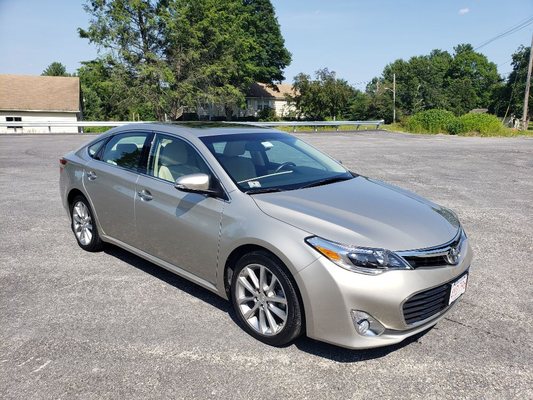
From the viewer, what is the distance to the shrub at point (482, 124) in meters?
25.9

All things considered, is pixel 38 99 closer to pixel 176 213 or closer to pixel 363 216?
pixel 176 213

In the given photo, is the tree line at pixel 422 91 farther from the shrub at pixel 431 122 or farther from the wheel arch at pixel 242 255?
the wheel arch at pixel 242 255

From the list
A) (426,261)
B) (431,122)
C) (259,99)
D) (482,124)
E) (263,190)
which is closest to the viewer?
(426,261)

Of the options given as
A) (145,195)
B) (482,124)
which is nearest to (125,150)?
(145,195)

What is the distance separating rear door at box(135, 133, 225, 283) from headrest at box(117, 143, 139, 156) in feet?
1.17

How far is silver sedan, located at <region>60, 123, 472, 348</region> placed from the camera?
9.09 feet

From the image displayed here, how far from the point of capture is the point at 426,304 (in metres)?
2.87

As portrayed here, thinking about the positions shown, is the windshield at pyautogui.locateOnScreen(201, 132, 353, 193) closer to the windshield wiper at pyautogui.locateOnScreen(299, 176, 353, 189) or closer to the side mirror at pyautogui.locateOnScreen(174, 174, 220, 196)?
the windshield wiper at pyautogui.locateOnScreen(299, 176, 353, 189)

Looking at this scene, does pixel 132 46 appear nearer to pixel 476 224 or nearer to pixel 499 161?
pixel 499 161

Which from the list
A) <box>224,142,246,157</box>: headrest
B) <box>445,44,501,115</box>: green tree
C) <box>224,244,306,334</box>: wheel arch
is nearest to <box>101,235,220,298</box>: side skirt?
<box>224,244,306,334</box>: wheel arch

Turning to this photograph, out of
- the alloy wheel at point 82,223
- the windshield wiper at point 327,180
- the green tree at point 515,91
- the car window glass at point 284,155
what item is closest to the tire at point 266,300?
→ the windshield wiper at point 327,180

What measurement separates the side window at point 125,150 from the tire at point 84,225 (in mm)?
625

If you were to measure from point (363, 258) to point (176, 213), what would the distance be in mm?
1668

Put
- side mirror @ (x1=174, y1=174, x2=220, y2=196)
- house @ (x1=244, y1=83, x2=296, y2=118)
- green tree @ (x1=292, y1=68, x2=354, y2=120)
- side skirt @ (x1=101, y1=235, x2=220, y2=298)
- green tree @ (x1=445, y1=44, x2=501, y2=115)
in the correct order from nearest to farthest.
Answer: side mirror @ (x1=174, y1=174, x2=220, y2=196) → side skirt @ (x1=101, y1=235, x2=220, y2=298) → green tree @ (x1=292, y1=68, x2=354, y2=120) → house @ (x1=244, y1=83, x2=296, y2=118) → green tree @ (x1=445, y1=44, x2=501, y2=115)
